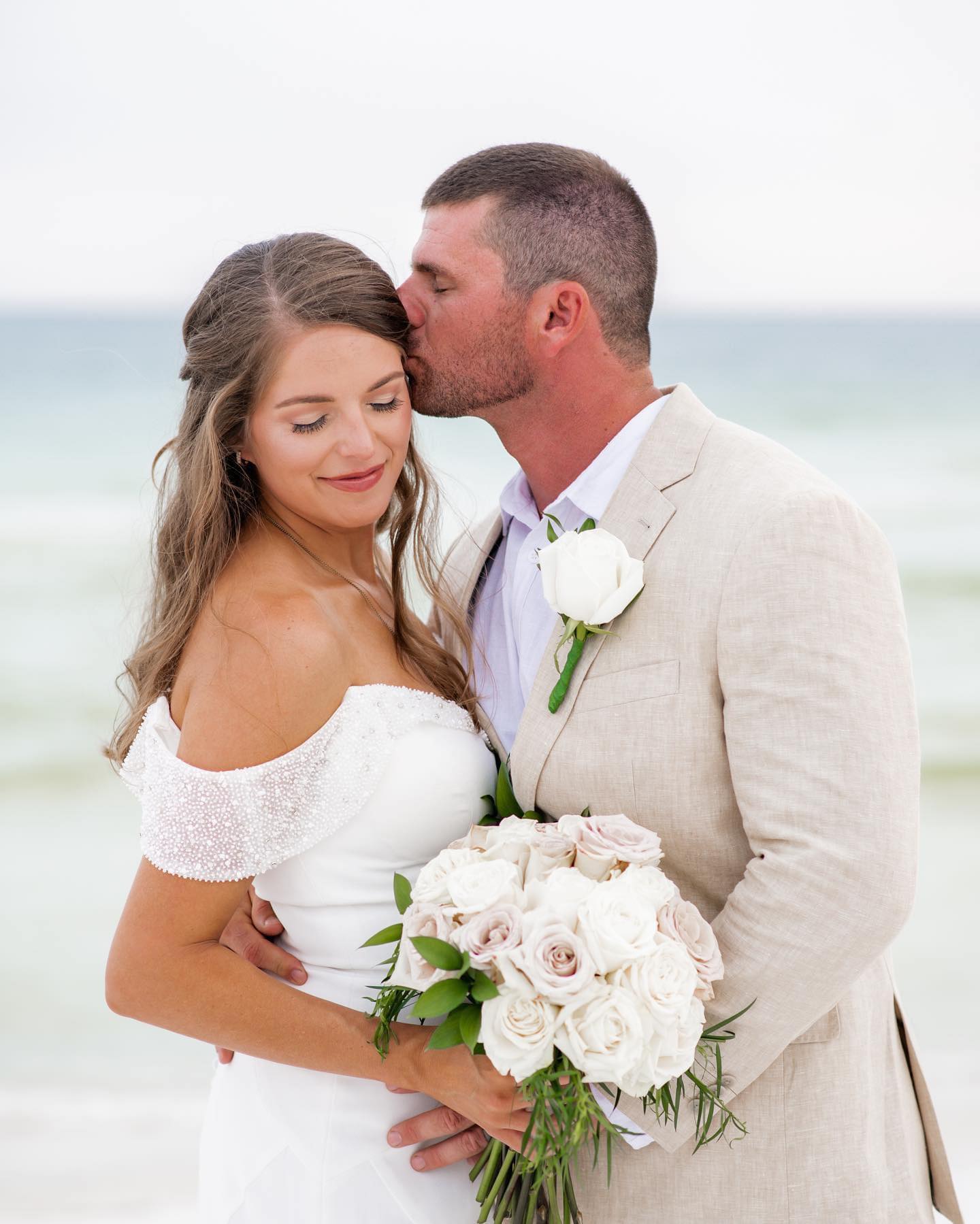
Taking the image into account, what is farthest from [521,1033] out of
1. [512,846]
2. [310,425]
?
[310,425]

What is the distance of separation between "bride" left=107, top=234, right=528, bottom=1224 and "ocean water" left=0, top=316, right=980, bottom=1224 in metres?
0.39

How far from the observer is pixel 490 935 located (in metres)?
1.70

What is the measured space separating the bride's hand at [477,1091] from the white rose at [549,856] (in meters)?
0.35

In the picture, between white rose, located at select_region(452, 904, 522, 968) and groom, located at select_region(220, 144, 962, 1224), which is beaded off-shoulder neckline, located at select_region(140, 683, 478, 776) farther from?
white rose, located at select_region(452, 904, 522, 968)

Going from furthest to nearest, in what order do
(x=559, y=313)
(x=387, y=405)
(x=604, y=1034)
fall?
1. (x=559, y=313)
2. (x=387, y=405)
3. (x=604, y=1034)

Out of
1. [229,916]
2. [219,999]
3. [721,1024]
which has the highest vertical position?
[721,1024]

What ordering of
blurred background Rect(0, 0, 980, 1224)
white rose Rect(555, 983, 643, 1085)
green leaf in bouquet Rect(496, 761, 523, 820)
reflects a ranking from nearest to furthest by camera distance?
white rose Rect(555, 983, 643, 1085) < green leaf in bouquet Rect(496, 761, 523, 820) < blurred background Rect(0, 0, 980, 1224)

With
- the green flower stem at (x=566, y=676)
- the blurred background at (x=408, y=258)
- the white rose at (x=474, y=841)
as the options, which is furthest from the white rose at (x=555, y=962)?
the blurred background at (x=408, y=258)

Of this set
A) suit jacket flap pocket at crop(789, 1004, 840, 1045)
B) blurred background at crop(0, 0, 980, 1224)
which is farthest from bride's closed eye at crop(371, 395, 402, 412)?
blurred background at crop(0, 0, 980, 1224)

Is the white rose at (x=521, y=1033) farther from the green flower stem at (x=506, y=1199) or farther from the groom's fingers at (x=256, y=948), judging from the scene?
the groom's fingers at (x=256, y=948)

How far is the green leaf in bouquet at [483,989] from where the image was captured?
1681 millimetres

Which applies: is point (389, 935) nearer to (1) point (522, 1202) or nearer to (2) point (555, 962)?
(2) point (555, 962)

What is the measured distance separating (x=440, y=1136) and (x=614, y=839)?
765mm

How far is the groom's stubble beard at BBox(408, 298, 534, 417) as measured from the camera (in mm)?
2508
